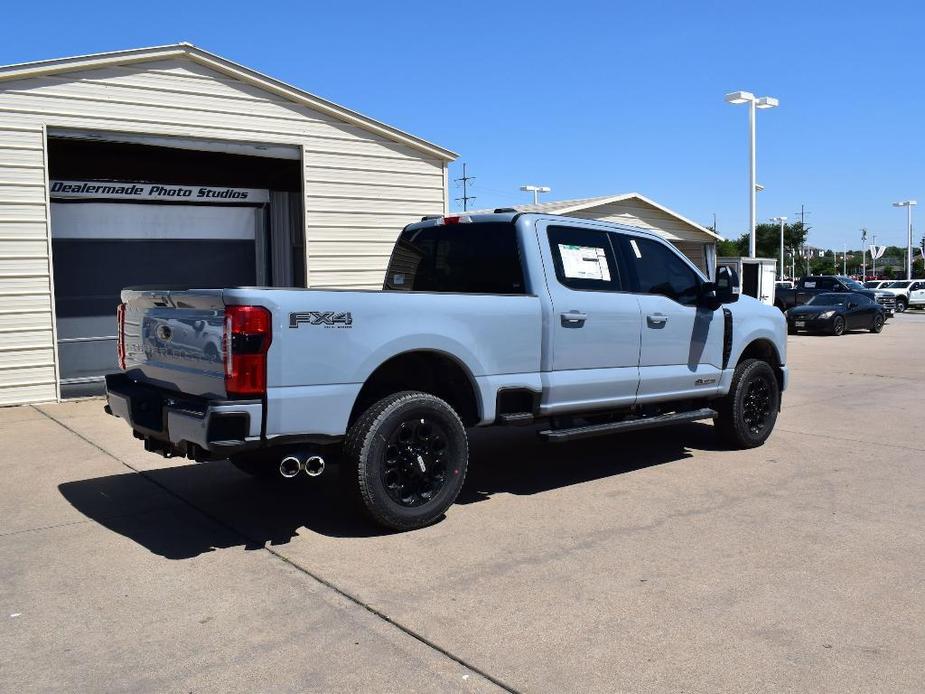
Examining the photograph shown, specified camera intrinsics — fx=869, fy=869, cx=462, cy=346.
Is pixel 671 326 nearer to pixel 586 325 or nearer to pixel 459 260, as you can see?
pixel 586 325

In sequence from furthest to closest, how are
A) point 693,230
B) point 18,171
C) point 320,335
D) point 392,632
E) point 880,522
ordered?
point 693,230 → point 18,171 → point 880,522 → point 320,335 → point 392,632

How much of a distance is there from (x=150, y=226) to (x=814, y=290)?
24.8 m

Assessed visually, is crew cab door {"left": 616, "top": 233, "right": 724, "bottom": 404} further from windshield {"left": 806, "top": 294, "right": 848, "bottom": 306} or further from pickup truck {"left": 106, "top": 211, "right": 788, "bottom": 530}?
windshield {"left": 806, "top": 294, "right": 848, "bottom": 306}

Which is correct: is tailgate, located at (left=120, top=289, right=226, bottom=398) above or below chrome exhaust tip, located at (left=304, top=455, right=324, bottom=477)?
above

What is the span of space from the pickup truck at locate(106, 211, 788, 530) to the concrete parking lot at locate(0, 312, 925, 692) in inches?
19.4

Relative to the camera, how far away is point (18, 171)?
32.7 ft

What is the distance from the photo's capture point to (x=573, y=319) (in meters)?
6.03

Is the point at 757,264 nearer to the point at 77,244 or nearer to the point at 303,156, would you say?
the point at 303,156

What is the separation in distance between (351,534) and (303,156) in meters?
7.90

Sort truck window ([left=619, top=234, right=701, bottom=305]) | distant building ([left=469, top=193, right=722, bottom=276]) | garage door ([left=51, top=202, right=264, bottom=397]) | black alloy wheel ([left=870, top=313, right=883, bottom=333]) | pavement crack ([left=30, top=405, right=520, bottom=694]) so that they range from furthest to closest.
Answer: black alloy wheel ([left=870, top=313, right=883, bottom=333])
distant building ([left=469, top=193, right=722, bottom=276])
garage door ([left=51, top=202, right=264, bottom=397])
truck window ([left=619, top=234, right=701, bottom=305])
pavement crack ([left=30, top=405, right=520, bottom=694])

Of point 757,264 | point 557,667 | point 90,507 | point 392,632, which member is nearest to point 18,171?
point 90,507

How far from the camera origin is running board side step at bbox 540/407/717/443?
19.5ft

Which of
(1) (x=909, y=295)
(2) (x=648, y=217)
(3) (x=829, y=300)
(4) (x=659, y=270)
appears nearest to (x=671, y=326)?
(4) (x=659, y=270)

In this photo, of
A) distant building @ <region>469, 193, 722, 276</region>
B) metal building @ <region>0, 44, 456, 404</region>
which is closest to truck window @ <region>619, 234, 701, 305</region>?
metal building @ <region>0, 44, 456, 404</region>
